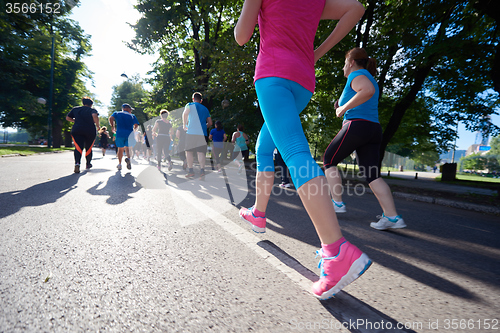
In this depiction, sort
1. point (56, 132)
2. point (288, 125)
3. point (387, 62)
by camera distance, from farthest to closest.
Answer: point (56, 132) → point (387, 62) → point (288, 125)

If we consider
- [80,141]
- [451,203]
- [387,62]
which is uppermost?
[387,62]

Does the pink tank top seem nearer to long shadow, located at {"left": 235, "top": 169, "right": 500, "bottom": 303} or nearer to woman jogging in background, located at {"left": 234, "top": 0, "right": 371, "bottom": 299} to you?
woman jogging in background, located at {"left": 234, "top": 0, "right": 371, "bottom": 299}

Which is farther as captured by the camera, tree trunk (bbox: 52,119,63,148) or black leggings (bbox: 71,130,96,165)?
tree trunk (bbox: 52,119,63,148)

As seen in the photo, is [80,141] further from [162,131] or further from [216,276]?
[216,276]

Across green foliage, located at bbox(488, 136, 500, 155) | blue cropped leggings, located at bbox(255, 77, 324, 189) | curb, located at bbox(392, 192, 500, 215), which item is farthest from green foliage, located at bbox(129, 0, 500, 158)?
green foliage, located at bbox(488, 136, 500, 155)

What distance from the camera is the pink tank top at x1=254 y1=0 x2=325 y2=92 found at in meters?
1.78

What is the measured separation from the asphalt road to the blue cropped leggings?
74 cm

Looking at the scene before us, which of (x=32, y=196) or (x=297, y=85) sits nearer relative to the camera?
(x=297, y=85)

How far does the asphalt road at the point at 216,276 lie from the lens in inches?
50.0

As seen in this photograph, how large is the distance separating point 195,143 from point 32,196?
12.8 feet

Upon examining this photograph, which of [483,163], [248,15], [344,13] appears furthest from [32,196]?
[483,163]

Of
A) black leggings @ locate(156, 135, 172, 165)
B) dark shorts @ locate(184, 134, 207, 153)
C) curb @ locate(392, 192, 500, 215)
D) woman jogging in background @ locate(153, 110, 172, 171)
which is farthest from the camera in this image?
black leggings @ locate(156, 135, 172, 165)

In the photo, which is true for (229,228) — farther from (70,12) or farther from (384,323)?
(70,12)

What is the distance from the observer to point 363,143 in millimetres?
3146
